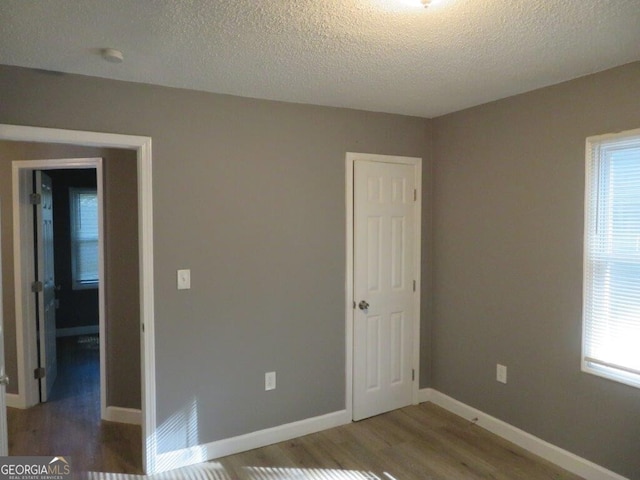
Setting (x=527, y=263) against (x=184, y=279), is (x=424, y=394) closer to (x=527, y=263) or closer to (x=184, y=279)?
(x=527, y=263)

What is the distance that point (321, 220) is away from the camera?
10.5ft

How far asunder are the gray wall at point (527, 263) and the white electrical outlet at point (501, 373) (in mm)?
39

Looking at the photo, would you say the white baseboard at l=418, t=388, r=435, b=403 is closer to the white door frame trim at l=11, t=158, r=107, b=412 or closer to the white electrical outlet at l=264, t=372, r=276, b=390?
the white electrical outlet at l=264, t=372, r=276, b=390

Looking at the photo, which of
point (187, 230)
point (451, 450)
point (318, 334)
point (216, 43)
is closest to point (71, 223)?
point (187, 230)

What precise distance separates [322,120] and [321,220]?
0.75 metres

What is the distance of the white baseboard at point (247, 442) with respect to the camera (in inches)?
108

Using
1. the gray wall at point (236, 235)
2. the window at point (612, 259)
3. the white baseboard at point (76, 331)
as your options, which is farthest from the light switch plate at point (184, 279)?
the white baseboard at point (76, 331)

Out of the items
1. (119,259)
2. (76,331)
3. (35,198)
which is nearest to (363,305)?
(119,259)

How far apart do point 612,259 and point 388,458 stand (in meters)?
1.87

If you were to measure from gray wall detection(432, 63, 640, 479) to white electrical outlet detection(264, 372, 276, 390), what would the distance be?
4.92ft

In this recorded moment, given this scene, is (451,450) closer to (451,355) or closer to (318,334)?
(451,355)

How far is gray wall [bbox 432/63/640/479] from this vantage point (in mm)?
2471

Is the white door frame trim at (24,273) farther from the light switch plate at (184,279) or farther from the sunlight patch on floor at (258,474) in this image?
the light switch plate at (184,279)

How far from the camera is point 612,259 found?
95.8 inches
